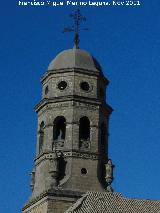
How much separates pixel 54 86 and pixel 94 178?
6.61m

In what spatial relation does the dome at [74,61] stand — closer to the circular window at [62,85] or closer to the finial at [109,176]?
the circular window at [62,85]

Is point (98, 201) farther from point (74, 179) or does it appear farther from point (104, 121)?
point (104, 121)

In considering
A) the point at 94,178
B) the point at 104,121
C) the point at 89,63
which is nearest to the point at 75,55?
the point at 89,63

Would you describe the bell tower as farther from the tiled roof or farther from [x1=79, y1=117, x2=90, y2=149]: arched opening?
the tiled roof

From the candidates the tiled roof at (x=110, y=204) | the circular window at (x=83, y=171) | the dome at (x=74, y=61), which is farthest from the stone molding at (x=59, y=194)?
the dome at (x=74, y=61)

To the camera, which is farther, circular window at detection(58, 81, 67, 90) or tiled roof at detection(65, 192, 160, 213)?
circular window at detection(58, 81, 67, 90)

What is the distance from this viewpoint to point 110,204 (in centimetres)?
4094

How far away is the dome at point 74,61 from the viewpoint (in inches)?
1838

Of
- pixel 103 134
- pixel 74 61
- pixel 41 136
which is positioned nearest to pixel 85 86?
pixel 74 61

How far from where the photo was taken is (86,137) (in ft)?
149

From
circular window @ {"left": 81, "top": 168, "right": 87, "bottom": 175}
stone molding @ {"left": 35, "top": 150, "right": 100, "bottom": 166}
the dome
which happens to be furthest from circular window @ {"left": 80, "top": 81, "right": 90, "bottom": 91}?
circular window @ {"left": 81, "top": 168, "right": 87, "bottom": 175}

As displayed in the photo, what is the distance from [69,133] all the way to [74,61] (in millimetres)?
5156

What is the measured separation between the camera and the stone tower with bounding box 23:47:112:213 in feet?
141

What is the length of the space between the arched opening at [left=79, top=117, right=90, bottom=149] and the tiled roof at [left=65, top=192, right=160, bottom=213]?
398cm
